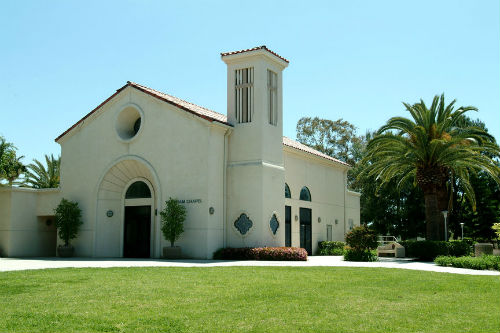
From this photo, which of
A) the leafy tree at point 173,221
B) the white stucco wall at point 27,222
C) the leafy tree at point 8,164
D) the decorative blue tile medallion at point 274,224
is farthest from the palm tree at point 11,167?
the decorative blue tile medallion at point 274,224

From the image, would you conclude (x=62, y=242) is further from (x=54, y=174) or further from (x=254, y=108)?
(x=54, y=174)

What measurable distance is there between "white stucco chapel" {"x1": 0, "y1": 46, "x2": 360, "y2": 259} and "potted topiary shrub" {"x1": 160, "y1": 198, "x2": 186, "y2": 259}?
573mm

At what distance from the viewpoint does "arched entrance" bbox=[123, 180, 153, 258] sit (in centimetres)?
2809

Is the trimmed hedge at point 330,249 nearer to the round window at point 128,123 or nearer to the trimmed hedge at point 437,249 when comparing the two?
the trimmed hedge at point 437,249

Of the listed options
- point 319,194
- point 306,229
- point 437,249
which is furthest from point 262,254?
point 319,194

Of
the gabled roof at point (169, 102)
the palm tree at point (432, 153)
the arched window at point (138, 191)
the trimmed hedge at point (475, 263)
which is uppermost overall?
the gabled roof at point (169, 102)

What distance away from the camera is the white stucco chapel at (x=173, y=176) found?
84.6ft

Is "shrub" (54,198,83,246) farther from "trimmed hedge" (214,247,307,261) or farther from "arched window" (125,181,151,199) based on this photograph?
"trimmed hedge" (214,247,307,261)

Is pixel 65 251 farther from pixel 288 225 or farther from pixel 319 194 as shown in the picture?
pixel 319 194

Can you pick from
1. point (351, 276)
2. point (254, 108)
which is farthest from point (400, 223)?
point (351, 276)

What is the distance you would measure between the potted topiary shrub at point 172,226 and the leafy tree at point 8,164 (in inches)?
793

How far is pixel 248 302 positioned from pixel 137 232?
749 inches

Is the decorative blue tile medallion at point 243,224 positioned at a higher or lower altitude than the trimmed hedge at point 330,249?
higher

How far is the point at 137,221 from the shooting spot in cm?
2853
